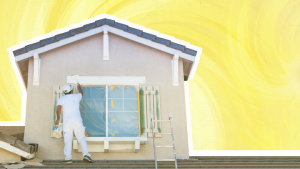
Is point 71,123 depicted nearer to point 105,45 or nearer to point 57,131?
point 57,131

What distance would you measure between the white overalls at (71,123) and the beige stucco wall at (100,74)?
22.9 inches

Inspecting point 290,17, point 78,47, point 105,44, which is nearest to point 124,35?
point 105,44

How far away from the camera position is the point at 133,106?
807 centimetres

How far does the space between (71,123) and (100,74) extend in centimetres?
161

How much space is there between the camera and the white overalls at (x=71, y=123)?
280 inches

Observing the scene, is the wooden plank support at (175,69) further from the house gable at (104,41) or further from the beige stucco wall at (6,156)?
the beige stucco wall at (6,156)

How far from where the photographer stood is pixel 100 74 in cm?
830

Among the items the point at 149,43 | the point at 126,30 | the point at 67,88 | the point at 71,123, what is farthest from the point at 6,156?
the point at 149,43

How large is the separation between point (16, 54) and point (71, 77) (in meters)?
1.47

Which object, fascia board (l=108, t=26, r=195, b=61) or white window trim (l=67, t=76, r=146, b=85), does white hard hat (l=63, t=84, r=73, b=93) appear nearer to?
white window trim (l=67, t=76, r=146, b=85)

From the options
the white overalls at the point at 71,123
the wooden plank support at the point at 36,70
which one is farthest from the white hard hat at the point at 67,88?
the wooden plank support at the point at 36,70

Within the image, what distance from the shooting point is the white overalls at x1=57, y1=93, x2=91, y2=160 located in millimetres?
7102

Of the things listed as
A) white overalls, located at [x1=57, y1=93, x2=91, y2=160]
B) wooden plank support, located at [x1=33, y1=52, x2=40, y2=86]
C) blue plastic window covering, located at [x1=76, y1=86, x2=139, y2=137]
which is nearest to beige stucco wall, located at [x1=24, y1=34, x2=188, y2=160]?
wooden plank support, located at [x1=33, y1=52, x2=40, y2=86]

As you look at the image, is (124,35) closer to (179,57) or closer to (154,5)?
(179,57)
